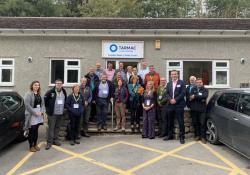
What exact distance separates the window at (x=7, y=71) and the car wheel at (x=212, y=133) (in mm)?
8494

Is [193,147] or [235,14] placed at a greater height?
[235,14]

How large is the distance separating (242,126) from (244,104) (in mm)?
589

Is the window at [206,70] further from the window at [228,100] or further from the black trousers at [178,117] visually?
the window at [228,100]

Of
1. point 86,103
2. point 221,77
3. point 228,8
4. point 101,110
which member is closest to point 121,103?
point 101,110

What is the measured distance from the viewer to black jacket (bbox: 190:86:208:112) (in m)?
8.96

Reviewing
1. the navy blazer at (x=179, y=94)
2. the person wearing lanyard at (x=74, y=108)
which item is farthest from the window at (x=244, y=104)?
the person wearing lanyard at (x=74, y=108)

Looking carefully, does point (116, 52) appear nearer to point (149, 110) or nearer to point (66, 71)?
point (66, 71)

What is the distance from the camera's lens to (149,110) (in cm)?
936

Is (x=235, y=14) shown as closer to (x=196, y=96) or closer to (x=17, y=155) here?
(x=196, y=96)

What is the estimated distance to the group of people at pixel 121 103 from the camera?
27.6 ft

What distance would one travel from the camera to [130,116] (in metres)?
10.5

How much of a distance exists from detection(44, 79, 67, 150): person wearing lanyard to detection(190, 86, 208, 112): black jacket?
11.9 feet

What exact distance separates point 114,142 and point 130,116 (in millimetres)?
1611

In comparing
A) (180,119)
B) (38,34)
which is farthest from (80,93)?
(38,34)
